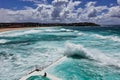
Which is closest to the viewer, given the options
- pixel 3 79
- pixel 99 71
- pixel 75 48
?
pixel 3 79

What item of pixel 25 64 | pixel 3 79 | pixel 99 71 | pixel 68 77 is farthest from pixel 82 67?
pixel 3 79

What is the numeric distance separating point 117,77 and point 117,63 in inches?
157

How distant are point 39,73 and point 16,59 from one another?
6.10m

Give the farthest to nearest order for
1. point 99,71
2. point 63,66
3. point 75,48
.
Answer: point 75,48
point 63,66
point 99,71

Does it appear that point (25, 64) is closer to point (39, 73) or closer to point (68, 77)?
point (39, 73)

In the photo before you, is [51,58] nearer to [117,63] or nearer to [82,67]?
[82,67]

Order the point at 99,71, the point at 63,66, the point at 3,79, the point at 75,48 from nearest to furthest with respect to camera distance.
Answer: the point at 3,79 < the point at 99,71 < the point at 63,66 < the point at 75,48

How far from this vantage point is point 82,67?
16.7 meters

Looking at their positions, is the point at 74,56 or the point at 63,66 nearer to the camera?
the point at 63,66

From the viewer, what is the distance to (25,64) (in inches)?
701

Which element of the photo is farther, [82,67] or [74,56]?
[74,56]

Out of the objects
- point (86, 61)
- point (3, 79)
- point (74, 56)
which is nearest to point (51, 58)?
point (74, 56)

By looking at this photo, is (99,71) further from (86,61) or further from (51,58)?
(51,58)

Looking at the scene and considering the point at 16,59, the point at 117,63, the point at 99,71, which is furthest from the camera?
the point at 16,59
